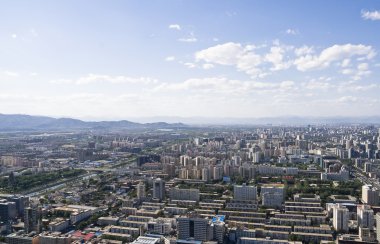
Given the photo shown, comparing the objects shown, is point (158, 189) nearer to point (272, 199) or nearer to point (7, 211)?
point (272, 199)

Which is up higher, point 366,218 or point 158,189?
point 158,189

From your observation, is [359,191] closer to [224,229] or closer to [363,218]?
[363,218]

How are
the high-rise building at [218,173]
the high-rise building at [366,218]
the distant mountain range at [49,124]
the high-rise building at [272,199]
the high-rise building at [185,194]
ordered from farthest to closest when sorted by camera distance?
the distant mountain range at [49,124], the high-rise building at [218,173], the high-rise building at [185,194], the high-rise building at [272,199], the high-rise building at [366,218]

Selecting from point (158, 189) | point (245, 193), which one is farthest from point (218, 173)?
point (158, 189)

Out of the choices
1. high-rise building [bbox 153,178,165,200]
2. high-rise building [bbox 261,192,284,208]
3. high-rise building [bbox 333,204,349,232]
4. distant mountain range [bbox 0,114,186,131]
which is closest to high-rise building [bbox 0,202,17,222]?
high-rise building [bbox 153,178,165,200]

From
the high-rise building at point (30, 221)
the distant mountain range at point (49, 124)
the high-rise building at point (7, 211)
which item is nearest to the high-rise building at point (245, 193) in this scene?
the high-rise building at point (30, 221)

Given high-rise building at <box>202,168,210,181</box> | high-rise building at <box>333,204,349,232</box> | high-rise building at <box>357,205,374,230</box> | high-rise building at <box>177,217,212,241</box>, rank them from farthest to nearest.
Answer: high-rise building at <box>202,168,210,181</box> < high-rise building at <box>357,205,374,230</box> < high-rise building at <box>333,204,349,232</box> < high-rise building at <box>177,217,212,241</box>

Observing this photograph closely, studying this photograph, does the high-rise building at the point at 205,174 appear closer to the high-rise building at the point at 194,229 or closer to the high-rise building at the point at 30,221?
the high-rise building at the point at 194,229

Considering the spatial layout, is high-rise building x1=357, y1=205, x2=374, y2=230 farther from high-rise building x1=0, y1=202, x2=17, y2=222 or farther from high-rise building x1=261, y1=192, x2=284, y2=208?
high-rise building x1=0, y1=202, x2=17, y2=222

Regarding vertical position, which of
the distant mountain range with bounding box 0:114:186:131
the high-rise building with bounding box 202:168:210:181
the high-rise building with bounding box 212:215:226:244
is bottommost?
the high-rise building with bounding box 212:215:226:244
